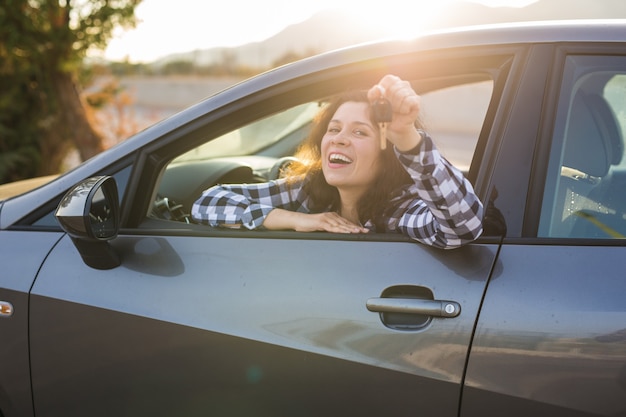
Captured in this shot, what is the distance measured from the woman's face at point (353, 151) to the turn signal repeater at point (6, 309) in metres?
0.96

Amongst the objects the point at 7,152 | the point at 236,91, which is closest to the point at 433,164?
the point at 236,91

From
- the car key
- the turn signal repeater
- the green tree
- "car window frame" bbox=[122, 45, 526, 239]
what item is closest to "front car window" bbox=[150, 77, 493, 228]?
"car window frame" bbox=[122, 45, 526, 239]

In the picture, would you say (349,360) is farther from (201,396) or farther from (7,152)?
(7,152)

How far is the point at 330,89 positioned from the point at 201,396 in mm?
859

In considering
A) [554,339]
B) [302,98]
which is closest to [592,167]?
[554,339]

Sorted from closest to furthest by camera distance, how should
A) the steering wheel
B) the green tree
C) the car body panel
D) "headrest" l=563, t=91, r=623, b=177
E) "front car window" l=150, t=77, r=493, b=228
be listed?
"headrest" l=563, t=91, r=623, b=177, the car body panel, "front car window" l=150, t=77, r=493, b=228, the steering wheel, the green tree

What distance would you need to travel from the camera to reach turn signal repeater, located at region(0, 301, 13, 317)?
1957 mm

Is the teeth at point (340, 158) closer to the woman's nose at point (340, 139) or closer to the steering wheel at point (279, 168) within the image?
the woman's nose at point (340, 139)

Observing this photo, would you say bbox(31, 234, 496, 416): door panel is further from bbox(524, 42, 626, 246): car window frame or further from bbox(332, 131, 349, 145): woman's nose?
bbox(332, 131, 349, 145): woman's nose

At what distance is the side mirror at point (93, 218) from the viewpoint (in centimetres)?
179

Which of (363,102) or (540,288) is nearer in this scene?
(540,288)

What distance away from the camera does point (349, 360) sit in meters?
1.57

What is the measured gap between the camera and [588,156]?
1682 mm

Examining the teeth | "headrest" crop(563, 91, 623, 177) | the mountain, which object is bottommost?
the teeth
